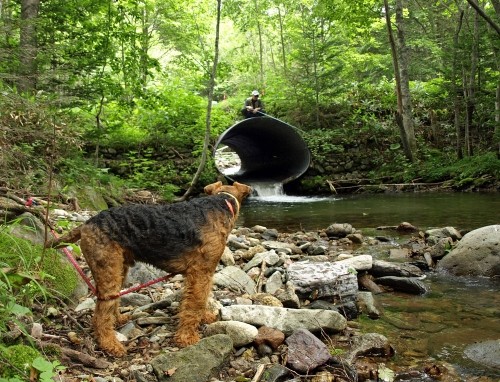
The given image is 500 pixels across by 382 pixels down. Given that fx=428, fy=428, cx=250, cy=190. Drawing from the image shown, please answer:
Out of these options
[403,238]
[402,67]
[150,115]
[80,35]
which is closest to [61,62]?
[80,35]

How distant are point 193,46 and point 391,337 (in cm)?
1913

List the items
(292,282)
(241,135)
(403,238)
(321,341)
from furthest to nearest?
(241,135) → (403,238) → (292,282) → (321,341)

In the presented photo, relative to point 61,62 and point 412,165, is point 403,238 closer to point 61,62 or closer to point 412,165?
point 61,62

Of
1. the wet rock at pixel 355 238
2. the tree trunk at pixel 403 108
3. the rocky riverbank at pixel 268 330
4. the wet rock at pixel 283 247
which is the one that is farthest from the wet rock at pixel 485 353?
the tree trunk at pixel 403 108

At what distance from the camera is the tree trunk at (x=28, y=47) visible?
529cm

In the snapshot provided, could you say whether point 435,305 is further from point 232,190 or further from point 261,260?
point 232,190

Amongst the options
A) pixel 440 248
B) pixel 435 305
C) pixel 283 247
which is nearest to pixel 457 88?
pixel 440 248

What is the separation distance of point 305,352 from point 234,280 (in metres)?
1.61

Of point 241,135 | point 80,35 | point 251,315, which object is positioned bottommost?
point 251,315

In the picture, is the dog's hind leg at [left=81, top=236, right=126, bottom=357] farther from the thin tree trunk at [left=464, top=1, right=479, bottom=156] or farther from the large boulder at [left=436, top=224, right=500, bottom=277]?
the thin tree trunk at [left=464, top=1, right=479, bottom=156]

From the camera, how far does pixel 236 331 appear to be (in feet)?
11.1

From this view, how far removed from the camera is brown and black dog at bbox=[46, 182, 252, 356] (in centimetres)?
307

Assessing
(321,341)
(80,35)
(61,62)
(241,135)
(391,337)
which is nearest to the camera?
(321,341)

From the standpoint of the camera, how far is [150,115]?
50.5ft
